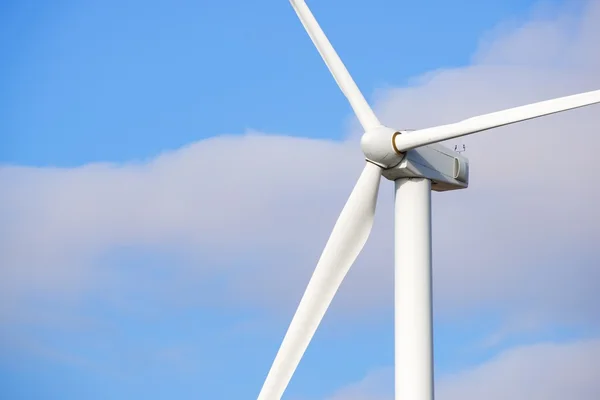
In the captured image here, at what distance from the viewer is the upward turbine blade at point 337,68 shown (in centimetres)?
2103

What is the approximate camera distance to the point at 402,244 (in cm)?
2014

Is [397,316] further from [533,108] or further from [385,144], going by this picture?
[533,108]

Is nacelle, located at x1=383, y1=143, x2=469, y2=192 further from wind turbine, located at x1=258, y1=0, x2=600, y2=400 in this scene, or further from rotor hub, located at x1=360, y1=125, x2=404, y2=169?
rotor hub, located at x1=360, y1=125, x2=404, y2=169

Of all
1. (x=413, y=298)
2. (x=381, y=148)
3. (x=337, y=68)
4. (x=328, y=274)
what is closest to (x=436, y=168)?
(x=381, y=148)

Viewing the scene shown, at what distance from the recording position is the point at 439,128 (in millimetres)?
19891

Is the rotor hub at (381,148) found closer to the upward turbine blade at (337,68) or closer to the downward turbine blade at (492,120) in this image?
the downward turbine blade at (492,120)

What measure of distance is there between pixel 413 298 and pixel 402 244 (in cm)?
97

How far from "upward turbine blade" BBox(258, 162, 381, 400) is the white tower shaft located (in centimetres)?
62

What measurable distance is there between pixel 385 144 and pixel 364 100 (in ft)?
5.22

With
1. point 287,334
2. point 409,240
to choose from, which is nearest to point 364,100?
point 409,240

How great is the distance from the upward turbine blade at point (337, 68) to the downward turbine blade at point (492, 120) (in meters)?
1.00

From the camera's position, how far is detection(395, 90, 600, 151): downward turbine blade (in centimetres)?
1884

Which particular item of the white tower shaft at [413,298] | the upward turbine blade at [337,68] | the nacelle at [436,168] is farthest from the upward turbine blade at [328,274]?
the upward turbine blade at [337,68]

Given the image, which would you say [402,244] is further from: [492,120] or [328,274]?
[492,120]
